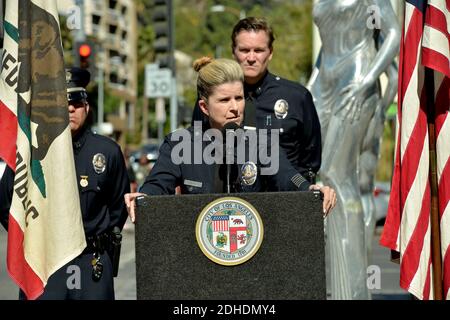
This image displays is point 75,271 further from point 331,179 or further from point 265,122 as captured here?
point 331,179

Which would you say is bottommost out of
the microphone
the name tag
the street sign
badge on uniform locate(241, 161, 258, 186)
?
the street sign

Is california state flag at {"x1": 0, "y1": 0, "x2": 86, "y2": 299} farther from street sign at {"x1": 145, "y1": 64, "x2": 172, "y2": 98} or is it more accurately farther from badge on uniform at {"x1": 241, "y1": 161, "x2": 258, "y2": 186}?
street sign at {"x1": 145, "y1": 64, "x2": 172, "y2": 98}

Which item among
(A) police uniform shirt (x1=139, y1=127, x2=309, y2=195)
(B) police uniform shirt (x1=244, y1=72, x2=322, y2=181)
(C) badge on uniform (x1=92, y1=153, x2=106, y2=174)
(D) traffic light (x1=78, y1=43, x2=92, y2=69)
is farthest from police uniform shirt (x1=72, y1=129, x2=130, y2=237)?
(D) traffic light (x1=78, y1=43, x2=92, y2=69)

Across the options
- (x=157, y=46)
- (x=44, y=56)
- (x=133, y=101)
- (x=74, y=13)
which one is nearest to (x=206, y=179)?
(x=44, y=56)

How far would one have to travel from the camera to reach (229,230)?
464cm

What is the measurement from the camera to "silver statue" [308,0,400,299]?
9.03m

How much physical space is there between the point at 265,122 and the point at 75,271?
4.14ft

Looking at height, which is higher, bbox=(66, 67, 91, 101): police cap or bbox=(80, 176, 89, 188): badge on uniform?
bbox=(66, 67, 91, 101): police cap

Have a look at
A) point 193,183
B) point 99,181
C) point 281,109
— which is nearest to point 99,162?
point 99,181

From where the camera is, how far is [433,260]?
6113 mm

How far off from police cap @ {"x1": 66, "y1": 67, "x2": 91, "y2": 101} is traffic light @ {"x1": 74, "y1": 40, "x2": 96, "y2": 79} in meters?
9.46

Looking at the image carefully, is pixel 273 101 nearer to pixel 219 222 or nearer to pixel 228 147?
pixel 228 147

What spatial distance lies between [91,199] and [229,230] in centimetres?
203

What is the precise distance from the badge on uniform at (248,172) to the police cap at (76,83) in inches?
70.4
